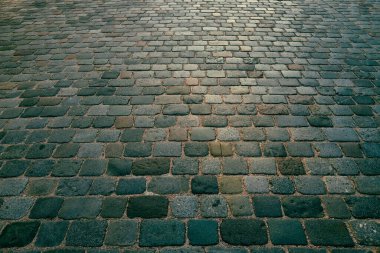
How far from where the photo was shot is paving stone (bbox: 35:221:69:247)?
8.13 feet

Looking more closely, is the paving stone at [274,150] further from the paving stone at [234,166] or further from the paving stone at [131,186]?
the paving stone at [131,186]

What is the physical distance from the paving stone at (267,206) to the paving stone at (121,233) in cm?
118

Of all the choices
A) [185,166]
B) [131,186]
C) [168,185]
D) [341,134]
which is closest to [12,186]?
[131,186]

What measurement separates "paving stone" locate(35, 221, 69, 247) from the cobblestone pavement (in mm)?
11

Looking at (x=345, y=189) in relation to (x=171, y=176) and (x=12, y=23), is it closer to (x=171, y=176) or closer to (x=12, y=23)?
(x=171, y=176)

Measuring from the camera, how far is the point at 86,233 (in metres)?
2.55

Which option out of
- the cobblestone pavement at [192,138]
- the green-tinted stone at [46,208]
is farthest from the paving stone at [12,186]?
the green-tinted stone at [46,208]

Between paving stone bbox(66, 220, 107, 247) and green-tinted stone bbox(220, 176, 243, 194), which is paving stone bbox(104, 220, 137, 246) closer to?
paving stone bbox(66, 220, 107, 247)

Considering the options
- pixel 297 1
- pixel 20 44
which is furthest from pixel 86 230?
pixel 297 1

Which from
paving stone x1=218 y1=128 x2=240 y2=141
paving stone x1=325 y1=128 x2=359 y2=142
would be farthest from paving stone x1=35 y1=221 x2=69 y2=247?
paving stone x1=325 y1=128 x2=359 y2=142

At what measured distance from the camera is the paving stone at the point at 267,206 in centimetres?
267

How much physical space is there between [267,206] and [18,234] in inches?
92.4

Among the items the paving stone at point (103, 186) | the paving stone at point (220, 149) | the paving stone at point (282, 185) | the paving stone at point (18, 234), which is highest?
the paving stone at point (220, 149)

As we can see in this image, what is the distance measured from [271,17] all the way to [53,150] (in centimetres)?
566
